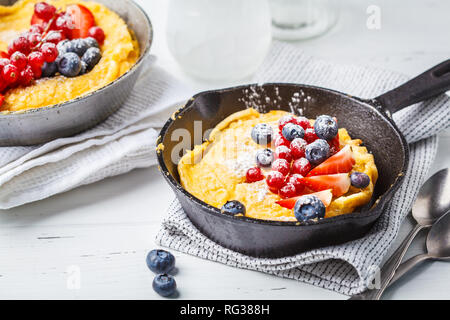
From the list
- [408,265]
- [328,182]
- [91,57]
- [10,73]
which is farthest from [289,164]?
[10,73]

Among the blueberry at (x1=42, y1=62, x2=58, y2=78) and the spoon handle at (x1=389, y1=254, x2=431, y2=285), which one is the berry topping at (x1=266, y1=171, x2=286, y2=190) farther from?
the blueberry at (x1=42, y1=62, x2=58, y2=78)

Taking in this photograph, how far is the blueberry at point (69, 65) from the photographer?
2254mm

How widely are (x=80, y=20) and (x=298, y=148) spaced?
122cm

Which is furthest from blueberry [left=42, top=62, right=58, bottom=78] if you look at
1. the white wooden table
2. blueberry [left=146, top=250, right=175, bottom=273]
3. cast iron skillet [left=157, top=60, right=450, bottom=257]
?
blueberry [left=146, top=250, right=175, bottom=273]

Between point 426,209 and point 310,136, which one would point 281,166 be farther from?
point 426,209

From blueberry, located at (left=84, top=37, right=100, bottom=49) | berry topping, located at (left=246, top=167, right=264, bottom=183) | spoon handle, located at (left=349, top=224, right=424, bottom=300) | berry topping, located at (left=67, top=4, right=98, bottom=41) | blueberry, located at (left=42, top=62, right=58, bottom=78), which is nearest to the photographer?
spoon handle, located at (left=349, top=224, right=424, bottom=300)

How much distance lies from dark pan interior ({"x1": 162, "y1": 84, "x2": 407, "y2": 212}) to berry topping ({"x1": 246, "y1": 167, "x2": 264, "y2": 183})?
26 centimetres

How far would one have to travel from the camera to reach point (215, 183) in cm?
192

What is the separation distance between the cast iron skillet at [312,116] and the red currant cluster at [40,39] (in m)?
0.61

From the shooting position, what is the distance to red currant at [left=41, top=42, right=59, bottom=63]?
7.29ft

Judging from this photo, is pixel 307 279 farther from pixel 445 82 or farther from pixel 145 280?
pixel 445 82

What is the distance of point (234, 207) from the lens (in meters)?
1.74

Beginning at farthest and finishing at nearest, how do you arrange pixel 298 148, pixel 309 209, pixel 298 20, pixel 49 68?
1. pixel 298 20
2. pixel 49 68
3. pixel 298 148
4. pixel 309 209

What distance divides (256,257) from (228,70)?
113 centimetres
